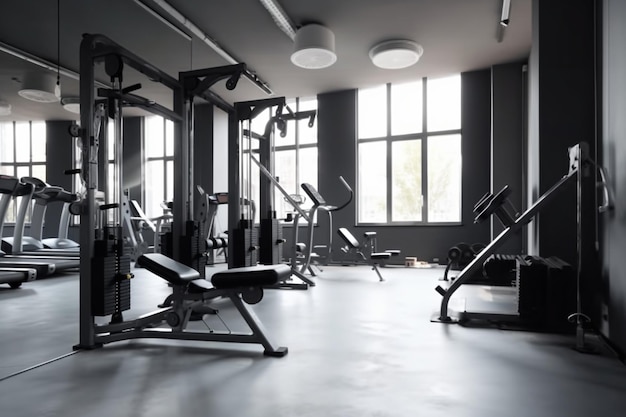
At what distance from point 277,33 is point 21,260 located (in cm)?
508

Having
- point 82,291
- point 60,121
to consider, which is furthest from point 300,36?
point 60,121

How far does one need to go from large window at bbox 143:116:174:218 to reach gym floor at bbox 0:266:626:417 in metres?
6.82

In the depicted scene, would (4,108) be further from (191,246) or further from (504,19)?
(504,19)

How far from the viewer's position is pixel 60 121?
10.7 m

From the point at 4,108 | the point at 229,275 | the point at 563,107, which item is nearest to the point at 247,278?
the point at 229,275

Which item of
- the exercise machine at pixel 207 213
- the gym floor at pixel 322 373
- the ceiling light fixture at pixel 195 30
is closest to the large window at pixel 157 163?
the ceiling light fixture at pixel 195 30

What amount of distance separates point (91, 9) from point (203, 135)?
4224mm

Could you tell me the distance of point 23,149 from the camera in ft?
36.4

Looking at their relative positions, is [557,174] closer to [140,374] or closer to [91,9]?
[140,374]

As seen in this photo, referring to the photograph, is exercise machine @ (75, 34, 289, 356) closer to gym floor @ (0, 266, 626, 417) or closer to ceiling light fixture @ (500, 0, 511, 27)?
gym floor @ (0, 266, 626, 417)

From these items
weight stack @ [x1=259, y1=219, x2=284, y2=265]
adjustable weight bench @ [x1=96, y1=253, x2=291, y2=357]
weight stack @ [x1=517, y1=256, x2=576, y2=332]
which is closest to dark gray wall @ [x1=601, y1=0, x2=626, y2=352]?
weight stack @ [x1=517, y1=256, x2=576, y2=332]

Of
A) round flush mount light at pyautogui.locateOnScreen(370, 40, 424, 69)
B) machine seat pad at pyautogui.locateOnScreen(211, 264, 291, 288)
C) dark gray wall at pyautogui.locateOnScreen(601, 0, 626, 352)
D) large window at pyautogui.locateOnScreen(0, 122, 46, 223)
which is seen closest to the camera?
machine seat pad at pyautogui.locateOnScreen(211, 264, 291, 288)

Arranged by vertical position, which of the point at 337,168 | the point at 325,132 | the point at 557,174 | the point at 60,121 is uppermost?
the point at 60,121

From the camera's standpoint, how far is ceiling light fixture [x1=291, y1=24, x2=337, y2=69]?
18.3ft
